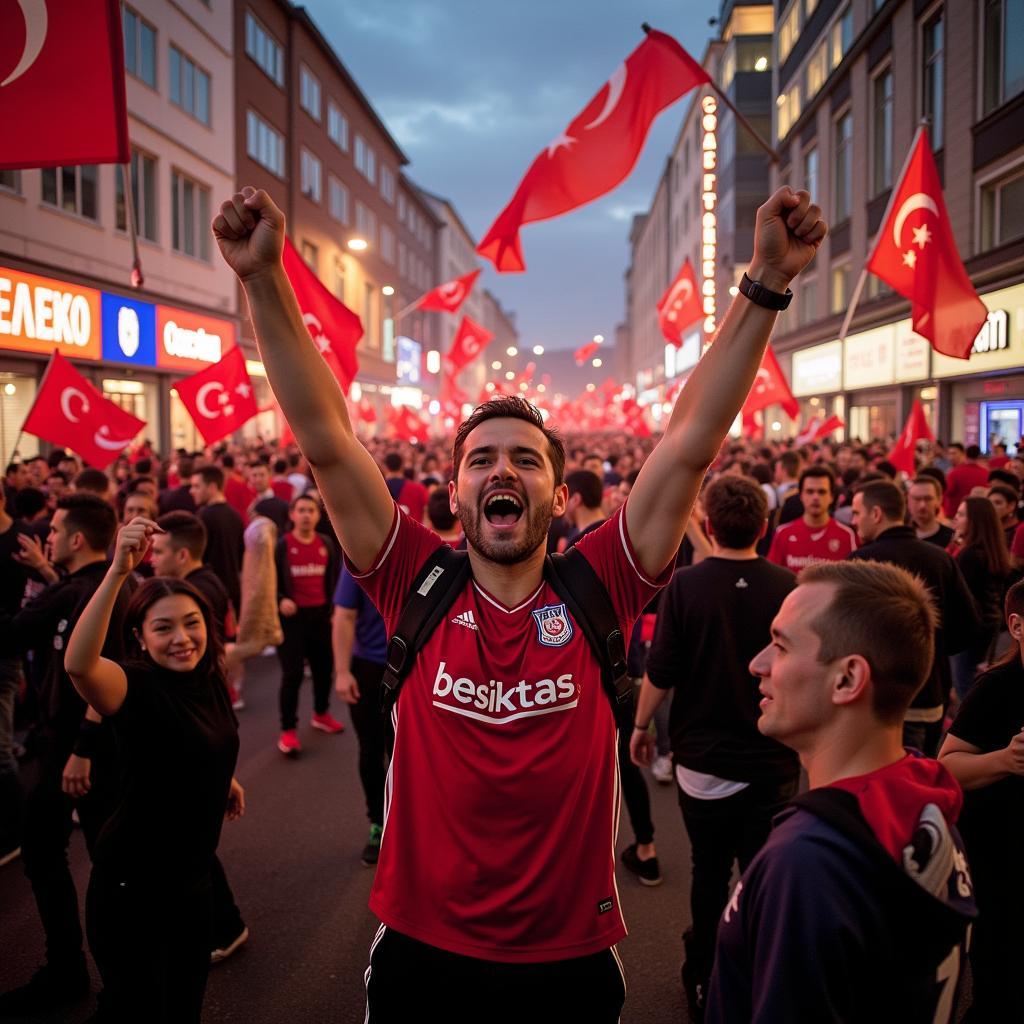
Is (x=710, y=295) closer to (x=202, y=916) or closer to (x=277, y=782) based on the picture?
(x=277, y=782)

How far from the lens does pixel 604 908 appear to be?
2129 millimetres

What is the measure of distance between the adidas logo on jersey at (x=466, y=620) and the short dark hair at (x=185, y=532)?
341 centimetres

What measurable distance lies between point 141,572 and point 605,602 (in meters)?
5.32

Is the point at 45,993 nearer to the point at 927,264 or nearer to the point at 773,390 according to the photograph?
the point at 927,264

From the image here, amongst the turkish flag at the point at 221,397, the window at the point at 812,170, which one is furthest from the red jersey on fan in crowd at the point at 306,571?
the window at the point at 812,170

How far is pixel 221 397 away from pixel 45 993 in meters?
8.35

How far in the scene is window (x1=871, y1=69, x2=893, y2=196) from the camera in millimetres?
23594

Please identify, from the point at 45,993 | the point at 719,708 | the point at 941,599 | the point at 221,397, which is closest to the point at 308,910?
the point at 45,993

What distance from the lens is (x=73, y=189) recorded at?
1797cm

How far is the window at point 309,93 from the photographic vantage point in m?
34.6

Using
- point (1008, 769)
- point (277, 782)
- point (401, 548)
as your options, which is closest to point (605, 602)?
point (401, 548)

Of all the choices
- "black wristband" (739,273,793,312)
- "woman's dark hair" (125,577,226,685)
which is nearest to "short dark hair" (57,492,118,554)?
"woman's dark hair" (125,577,226,685)

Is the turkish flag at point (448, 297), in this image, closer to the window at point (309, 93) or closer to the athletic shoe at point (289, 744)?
the athletic shoe at point (289, 744)

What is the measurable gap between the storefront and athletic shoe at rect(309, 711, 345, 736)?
36.4 feet
